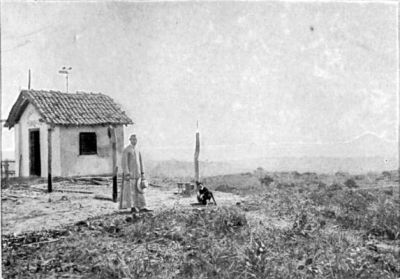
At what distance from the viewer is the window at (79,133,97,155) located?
4.87 meters

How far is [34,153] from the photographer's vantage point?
4.95 metres

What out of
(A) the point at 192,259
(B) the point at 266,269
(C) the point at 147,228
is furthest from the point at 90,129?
(B) the point at 266,269

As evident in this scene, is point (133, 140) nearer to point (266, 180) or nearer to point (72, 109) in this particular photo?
point (72, 109)

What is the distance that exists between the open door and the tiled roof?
0.23 meters

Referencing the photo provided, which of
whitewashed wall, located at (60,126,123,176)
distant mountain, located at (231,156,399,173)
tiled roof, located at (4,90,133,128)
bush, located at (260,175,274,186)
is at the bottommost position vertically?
bush, located at (260,175,274,186)

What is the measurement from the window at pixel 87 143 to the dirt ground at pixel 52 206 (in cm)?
41

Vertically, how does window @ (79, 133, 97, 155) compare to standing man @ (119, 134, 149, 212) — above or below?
above

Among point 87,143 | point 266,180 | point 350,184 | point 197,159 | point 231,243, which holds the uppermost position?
point 87,143

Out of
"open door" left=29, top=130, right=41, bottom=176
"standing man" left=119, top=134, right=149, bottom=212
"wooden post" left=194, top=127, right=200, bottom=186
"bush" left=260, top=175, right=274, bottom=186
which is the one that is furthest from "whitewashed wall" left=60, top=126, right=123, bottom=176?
"bush" left=260, top=175, right=274, bottom=186

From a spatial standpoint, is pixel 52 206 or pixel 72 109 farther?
pixel 72 109

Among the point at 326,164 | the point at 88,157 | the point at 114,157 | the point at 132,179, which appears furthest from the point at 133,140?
the point at 326,164

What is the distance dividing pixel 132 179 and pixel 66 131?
100 cm

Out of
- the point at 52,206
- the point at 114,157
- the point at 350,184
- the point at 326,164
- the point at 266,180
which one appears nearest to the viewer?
the point at 52,206

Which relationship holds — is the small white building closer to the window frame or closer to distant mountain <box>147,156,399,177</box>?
the window frame
